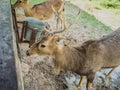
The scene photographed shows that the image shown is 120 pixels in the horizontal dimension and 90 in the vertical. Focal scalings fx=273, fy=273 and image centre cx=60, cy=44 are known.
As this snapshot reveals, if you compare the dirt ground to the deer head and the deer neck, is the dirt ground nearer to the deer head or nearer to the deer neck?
the deer head

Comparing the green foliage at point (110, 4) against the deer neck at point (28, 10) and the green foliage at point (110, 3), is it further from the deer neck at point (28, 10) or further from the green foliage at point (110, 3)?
the deer neck at point (28, 10)

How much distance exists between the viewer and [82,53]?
4707 millimetres

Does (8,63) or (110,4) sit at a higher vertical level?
(8,63)

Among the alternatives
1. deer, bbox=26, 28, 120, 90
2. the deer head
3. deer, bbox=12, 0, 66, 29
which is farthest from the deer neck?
the deer head

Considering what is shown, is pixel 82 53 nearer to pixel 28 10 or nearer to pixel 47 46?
pixel 47 46

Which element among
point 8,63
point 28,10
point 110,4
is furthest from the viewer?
point 110,4

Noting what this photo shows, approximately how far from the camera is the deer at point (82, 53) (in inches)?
171

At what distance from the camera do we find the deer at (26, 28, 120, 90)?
4.35 metres

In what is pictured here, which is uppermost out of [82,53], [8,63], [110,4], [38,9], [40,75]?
[8,63]

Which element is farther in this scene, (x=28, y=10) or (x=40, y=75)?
(x=28, y=10)

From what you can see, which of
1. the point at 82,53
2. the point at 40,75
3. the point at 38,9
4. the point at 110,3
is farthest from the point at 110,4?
the point at 82,53

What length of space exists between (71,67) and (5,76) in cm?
283

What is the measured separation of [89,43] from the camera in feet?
15.4

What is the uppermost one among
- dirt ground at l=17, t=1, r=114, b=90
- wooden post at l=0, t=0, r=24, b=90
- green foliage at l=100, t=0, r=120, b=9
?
wooden post at l=0, t=0, r=24, b=90
